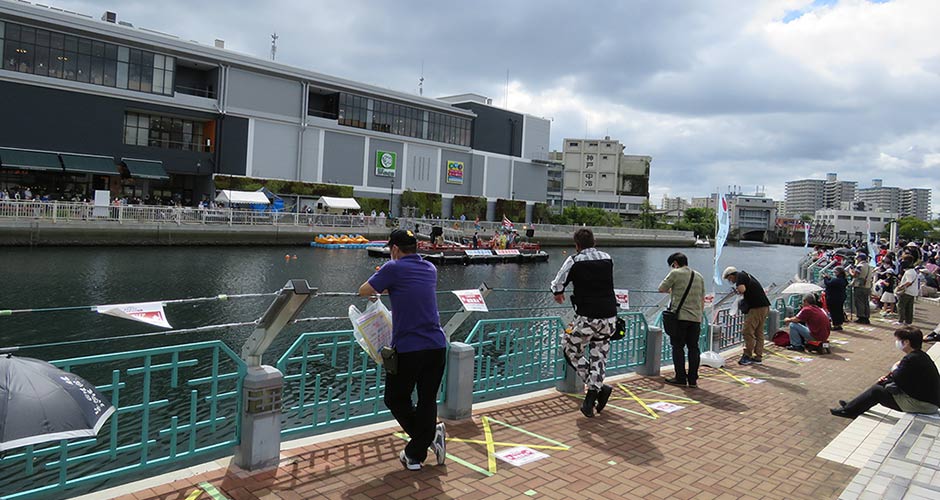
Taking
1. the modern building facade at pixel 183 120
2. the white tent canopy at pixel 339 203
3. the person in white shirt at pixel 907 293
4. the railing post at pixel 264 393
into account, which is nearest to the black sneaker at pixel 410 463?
the railing post at pixel 264 393

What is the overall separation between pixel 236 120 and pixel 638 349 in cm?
4989

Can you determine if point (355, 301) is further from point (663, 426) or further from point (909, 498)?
point (909, 498)

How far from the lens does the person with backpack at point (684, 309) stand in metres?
8.33

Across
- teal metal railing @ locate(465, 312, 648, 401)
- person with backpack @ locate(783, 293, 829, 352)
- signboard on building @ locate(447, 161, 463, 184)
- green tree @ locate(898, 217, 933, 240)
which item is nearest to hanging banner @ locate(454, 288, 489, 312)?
teal metal railing @ locate(465, 312, 648, 401)

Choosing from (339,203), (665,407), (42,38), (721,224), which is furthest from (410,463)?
(339,203)

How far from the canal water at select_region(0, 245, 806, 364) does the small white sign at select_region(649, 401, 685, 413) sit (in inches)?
106

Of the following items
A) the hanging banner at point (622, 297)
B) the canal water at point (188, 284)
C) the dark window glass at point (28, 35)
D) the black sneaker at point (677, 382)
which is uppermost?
the dark window glass at point (28, 35)

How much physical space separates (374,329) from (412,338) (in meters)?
0.50

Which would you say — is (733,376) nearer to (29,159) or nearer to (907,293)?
(907,293)

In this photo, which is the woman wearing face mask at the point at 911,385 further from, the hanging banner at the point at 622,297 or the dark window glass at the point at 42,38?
the dark window glass at the point at 42,38

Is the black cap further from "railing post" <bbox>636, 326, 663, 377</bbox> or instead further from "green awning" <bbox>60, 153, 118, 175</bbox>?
"green awning" <bbox>60, 153, 118, 175</bbox>

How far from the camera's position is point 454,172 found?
237 ft

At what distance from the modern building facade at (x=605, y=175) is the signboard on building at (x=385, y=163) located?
8068 cm

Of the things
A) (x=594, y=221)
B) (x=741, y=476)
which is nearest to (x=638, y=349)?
(x=741, y=476)
